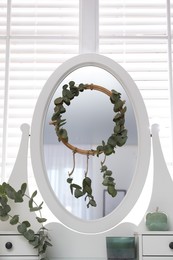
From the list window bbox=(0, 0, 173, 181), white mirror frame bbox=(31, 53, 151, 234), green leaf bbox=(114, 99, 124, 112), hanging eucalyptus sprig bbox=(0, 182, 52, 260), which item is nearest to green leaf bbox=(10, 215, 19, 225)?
hanging eucalyptus sprig bbox=(0, 182, 52, 260)

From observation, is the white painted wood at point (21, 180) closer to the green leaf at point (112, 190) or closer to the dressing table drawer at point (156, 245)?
the green leaf at point (112, 190)

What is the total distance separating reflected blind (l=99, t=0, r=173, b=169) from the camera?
5.45 ft

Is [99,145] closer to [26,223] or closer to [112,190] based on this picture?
[112,190]

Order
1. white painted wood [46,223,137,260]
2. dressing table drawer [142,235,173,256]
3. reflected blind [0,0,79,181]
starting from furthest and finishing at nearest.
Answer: reflected blind [0,0,79,181] < white painted wood [46,223,137,260] < dressing table drawer [142,235,173,256]

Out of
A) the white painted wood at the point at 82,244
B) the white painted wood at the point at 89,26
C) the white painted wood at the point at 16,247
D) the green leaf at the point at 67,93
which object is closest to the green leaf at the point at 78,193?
the white painted wood at the point at 82,244

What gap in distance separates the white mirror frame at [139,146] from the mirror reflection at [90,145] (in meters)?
0.02

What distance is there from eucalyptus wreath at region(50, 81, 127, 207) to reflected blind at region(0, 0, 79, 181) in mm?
161

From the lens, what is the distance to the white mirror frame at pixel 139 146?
4.87 feet

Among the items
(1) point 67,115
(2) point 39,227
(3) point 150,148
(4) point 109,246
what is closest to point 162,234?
(4) point 109,246

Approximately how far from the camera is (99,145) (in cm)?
154

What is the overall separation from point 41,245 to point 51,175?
25 centimetres

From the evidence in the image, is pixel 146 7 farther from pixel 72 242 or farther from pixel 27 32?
pixel 72 242

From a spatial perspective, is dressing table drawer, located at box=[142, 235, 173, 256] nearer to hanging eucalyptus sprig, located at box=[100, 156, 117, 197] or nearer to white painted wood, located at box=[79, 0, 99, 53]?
hanging eucalyptus sprig, located at box=[100, 156, 117, 197]

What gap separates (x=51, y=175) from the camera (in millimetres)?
1527
